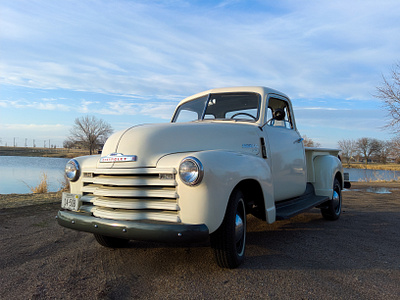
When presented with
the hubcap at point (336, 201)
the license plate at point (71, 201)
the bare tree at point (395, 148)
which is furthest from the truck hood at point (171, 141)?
the bare tree at point (395, 148)

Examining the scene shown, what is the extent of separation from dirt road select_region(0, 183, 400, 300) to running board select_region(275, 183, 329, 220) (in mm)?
442

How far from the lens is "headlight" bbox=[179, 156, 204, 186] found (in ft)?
8.83

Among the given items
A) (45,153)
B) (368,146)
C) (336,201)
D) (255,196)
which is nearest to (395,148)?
(336,201)

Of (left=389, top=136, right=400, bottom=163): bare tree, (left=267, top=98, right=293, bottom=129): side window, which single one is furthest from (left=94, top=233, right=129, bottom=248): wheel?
(left=389, top=136, right=400, bottom=163): bare tree

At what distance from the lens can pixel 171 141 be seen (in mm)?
3273

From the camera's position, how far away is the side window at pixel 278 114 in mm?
4222

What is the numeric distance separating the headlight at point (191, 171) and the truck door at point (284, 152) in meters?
1.68

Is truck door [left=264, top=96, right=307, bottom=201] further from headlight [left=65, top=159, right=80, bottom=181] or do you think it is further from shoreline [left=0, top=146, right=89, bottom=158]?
shoreline [left=0, top=146, right=89, bottom=158]

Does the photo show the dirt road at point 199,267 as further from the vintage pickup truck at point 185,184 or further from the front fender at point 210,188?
the front fender at point 210,188

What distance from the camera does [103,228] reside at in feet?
9.36

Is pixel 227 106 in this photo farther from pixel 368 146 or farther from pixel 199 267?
pixel 368 146

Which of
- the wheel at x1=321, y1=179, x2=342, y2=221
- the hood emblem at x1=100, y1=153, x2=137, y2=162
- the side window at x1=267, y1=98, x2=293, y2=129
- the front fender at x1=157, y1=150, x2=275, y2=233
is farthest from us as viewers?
the wheel at x1=321, y1=179, x2=342, y2=221

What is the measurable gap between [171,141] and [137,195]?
0.69 meters

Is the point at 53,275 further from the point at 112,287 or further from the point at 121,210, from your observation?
the point at 121,210
